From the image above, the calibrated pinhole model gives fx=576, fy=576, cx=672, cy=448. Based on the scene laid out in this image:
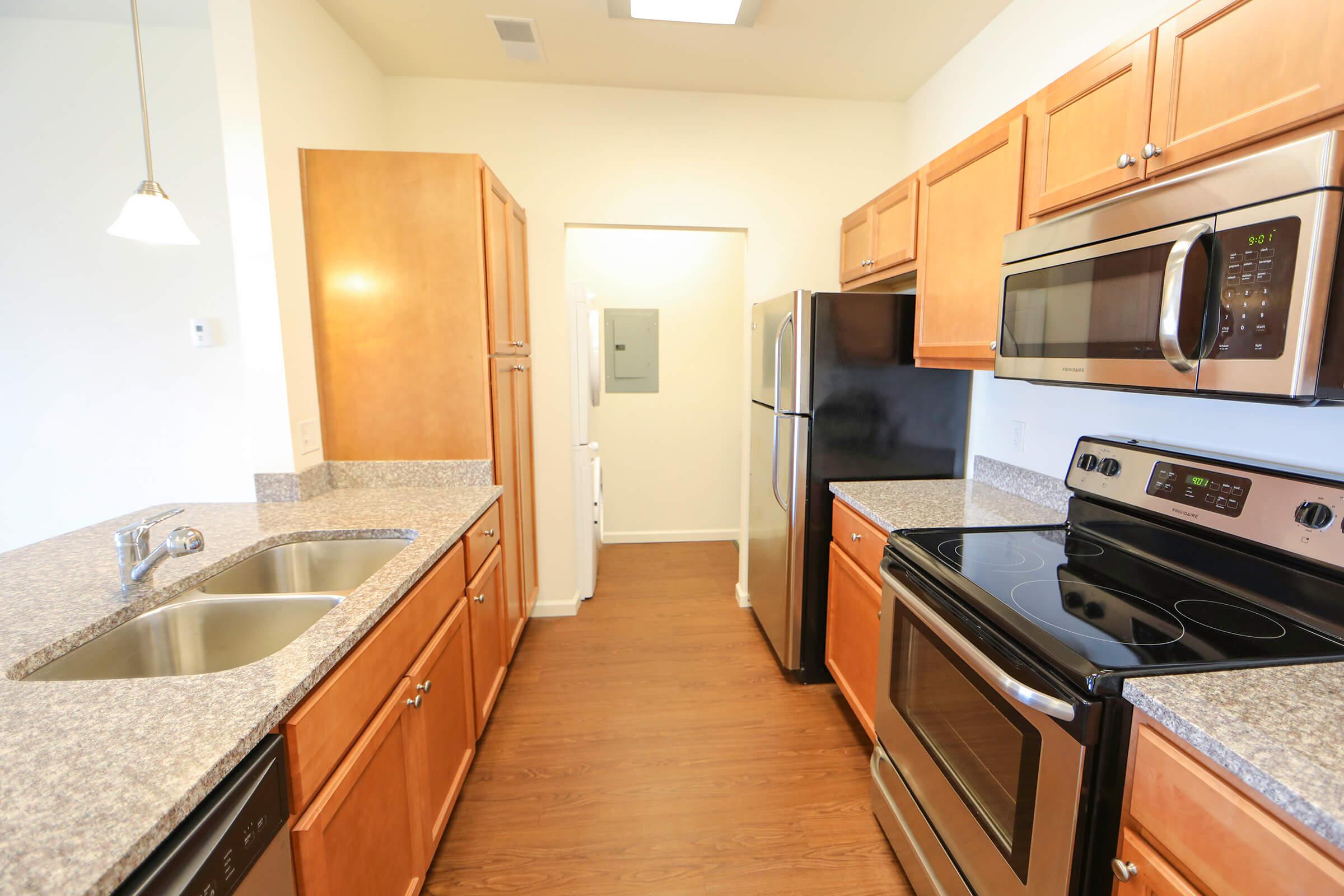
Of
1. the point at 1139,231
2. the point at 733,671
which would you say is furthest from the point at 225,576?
the point at 1139,231

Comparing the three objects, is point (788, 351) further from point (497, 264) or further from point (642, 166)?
point (642, 166)

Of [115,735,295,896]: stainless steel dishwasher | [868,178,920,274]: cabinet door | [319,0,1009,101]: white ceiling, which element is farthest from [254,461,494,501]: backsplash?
[868,178,920,274]: cabinet door

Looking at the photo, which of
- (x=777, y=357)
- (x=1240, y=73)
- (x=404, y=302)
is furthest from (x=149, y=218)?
(x=1240, y=73)

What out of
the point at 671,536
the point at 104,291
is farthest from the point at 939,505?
the point at 104,291

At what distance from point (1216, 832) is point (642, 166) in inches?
120

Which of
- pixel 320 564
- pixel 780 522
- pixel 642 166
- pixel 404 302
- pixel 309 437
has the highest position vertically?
pixel 642 166

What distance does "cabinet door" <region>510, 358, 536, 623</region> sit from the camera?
9.04ft

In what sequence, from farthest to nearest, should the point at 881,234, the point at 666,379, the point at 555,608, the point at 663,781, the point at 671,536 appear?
1. the point at 671,536
2. the point at 666,379
3. the point at 555,608
4. the point at 881,234
5. the point at 663,781

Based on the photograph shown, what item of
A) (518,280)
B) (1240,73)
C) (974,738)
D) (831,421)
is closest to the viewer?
(1240,73)

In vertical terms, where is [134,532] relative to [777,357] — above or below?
below

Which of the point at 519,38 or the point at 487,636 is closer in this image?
the point at 487,636

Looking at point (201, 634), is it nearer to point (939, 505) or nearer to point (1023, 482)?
point (939, 505)

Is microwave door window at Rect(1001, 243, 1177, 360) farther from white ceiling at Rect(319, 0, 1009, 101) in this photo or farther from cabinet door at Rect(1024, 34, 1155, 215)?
white ceiling at Rect(319, 0, 1009, 101)

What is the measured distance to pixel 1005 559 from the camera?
4.79 feet
